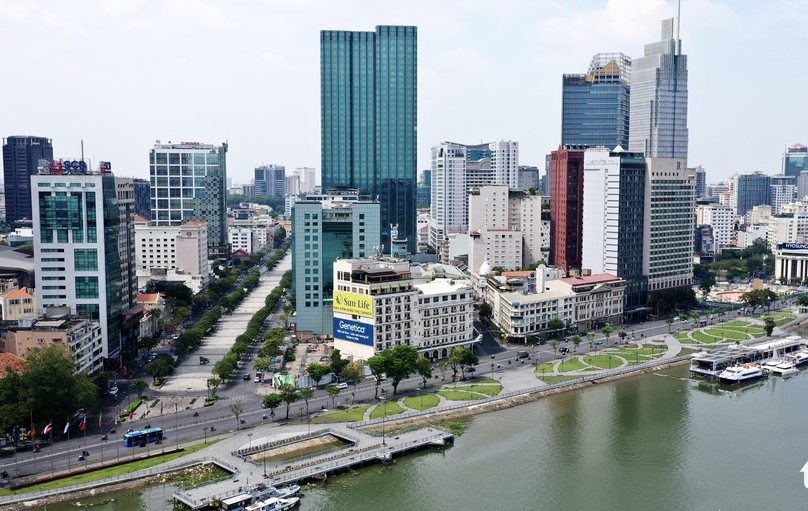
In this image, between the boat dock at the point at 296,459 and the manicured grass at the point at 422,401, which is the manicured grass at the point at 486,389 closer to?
the manicured grass at the point at 422,401

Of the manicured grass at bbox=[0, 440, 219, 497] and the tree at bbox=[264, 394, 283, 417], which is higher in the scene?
the tree at bbox=[264, 394, 283, 417]

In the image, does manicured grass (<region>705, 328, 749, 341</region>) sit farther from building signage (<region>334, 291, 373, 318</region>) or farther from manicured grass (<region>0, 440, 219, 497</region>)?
manicured grass (<region>0, 440, 219, 497</region>)

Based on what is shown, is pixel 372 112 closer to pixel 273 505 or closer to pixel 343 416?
pixel 343 416

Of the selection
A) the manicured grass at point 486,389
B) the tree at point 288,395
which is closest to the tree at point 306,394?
the tree at point 288,395

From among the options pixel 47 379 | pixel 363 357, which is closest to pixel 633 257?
pixel 363 357

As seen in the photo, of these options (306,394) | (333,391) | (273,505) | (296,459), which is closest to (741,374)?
(333,391)

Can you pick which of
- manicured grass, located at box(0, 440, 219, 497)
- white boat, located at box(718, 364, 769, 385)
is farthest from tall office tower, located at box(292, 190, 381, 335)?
white boat, located at box(718, 364, 769, 385)

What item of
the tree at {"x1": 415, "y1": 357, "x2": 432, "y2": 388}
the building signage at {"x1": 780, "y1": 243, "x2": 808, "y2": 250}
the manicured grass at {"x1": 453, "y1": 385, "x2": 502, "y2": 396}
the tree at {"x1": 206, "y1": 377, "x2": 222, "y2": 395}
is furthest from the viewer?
the building signage at {"x1": 780, "y1": 243, "x2": 808, "y2": 250}
